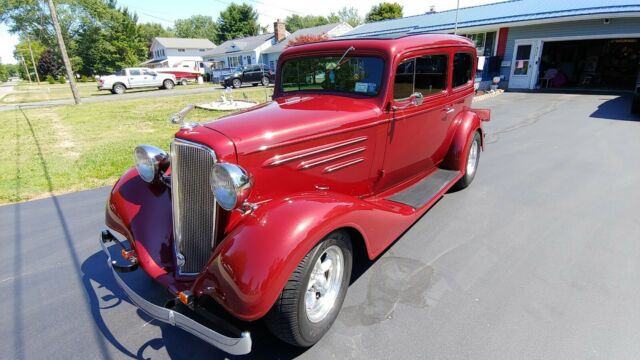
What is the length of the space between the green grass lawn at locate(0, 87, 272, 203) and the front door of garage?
14.1m

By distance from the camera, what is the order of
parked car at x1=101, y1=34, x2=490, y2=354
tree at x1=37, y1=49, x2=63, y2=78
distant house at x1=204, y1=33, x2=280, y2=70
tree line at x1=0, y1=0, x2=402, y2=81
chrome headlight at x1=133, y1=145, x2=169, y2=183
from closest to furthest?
parked car at x1=101, y1=34, x2=490, y2=354 < chrome headlight at x1=133, y1=145, x2=169, y2=183 < distant house at x1=204, y1=33, x2=280, y2=70 < tree line at x1=0, y1=0, x2=402, y2=81 < tree at x1=37, y1=49, x2=63, y2=78

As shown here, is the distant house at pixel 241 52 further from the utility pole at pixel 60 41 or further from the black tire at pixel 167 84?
the utility pole at pixel 60 41

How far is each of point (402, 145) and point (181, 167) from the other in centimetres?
216

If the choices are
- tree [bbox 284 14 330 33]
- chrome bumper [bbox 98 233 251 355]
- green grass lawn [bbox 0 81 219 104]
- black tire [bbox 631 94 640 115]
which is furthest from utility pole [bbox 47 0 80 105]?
tree [bbox 284 14 330 33]

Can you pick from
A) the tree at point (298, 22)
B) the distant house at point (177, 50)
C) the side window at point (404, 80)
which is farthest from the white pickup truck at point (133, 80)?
the tree at point (298, 22)

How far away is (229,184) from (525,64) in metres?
18.4

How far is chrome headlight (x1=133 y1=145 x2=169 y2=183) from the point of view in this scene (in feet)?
8.99

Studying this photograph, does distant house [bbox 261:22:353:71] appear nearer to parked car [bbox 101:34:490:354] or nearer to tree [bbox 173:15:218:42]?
parked car [bbox 101:34:490:354]

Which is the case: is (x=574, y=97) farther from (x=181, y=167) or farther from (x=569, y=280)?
(x=181, y=167)

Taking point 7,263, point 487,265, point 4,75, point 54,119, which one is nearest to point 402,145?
point 487,265

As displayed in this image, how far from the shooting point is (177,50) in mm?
54000

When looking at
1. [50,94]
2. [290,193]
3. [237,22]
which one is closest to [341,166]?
[290,193]

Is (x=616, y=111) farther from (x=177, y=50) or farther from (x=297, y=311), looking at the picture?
(x=177, y=50)

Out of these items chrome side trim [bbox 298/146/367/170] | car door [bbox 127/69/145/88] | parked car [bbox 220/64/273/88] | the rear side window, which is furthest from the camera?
parked car [bbox 220/64/273/88]
